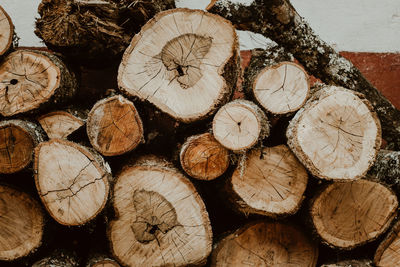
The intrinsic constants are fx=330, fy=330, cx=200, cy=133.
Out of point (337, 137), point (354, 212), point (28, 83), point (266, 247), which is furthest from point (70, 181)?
point (354, 212)

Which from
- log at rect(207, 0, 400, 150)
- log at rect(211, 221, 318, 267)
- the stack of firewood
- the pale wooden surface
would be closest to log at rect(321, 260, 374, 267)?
the stack of firewood

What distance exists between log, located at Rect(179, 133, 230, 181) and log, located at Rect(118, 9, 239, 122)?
209mm

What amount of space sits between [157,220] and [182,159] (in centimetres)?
32

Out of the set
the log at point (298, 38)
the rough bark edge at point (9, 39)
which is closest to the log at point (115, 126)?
the rough bark edge at point (9, 39)

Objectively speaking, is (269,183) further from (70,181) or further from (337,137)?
(70,181)

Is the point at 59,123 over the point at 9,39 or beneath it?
beneath

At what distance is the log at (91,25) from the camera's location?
1.64 m

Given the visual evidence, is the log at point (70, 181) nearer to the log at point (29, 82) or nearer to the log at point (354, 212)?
the log at point (29, 82)

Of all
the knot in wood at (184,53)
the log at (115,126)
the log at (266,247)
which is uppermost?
the knot in wood at (184,53)

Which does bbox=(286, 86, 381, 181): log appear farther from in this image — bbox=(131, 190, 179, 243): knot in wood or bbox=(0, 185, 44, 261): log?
bbox=(0, 185, 44, 261): log

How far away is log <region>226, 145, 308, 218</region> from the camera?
154cm

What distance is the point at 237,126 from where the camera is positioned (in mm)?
1423

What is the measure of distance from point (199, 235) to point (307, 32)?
1.34m

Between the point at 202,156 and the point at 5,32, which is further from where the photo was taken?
the point at 5,32
